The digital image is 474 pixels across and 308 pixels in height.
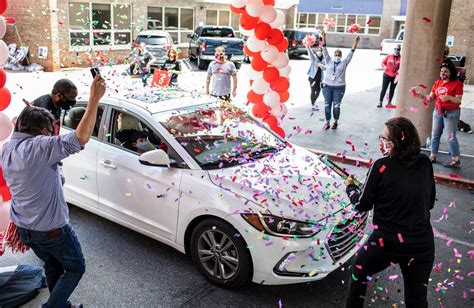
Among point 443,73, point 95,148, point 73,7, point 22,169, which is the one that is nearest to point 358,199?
point 22,169

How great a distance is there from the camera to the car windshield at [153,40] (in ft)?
67.6

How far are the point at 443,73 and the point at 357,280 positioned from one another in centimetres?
569

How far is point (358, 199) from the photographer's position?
3611 millimetres

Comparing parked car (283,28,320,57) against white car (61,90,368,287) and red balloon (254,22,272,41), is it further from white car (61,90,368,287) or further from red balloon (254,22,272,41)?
white car (61,90,368,287)

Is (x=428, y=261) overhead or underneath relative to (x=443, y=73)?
underneath

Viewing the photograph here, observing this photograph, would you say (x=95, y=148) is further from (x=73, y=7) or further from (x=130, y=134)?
(x=73, y=7)

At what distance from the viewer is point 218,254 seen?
4.40 metres

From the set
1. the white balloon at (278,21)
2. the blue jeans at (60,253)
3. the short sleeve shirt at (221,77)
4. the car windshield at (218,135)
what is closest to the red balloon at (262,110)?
the white balloon at (278,21)

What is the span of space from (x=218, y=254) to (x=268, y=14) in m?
4.51

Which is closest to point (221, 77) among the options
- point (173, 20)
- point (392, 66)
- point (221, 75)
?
point (221, 75)

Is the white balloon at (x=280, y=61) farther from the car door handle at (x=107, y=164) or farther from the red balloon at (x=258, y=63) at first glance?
the car door handle at (x=107, y=164)

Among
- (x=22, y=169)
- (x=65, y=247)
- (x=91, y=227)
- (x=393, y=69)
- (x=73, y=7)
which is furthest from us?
(x=73, y=7)

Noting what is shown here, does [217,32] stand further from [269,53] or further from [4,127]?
[4,127]

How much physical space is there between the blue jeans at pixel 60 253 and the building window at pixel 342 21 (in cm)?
4425
